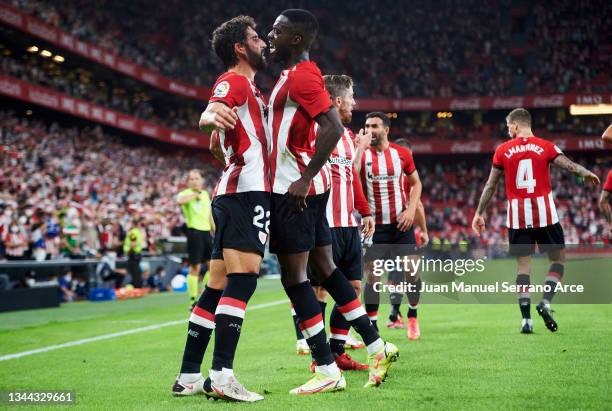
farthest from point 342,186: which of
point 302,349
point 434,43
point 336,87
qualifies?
point 434,43

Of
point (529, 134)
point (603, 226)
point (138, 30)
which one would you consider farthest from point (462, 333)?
point (138, 30)

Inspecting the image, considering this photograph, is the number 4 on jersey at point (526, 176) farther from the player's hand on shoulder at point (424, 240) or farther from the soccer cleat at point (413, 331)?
the soccer cleat at point (413, 331)

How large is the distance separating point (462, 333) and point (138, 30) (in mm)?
39927

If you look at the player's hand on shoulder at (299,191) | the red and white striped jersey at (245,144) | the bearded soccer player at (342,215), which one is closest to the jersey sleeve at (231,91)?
the red and white striped jersey at (245,144)

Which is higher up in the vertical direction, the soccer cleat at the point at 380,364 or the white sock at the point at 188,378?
the soccer cleat at the point at 380,364

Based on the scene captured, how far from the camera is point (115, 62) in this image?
37.6 m

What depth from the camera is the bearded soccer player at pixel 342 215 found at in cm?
566

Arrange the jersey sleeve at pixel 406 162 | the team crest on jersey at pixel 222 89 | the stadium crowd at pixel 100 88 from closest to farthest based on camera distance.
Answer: the team crest on jersey at pixel 222 89
the jersey sleeve at pixel 406 162
the stadium crowd at pixel 100 88

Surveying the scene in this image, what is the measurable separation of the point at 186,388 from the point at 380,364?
126 cm

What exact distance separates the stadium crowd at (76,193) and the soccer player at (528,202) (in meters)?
11.9

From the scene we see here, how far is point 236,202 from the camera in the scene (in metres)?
4.35

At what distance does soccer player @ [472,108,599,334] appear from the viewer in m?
7.84

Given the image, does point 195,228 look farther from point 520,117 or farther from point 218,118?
point 218,118

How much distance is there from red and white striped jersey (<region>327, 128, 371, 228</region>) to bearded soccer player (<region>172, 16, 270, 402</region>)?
1.66 metres
